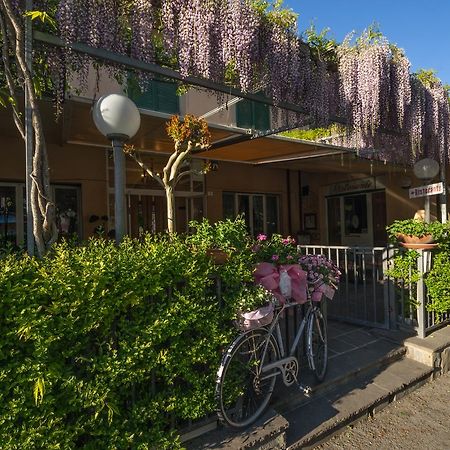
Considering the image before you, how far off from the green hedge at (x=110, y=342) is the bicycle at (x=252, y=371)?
0.11m

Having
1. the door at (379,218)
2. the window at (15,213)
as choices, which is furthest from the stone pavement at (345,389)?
the door at (379,218)

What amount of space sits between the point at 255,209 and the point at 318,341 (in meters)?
8.06

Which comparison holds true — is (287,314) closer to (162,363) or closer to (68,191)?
(162,363)

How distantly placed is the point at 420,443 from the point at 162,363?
2235mm

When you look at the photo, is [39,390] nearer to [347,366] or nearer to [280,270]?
[280,270]

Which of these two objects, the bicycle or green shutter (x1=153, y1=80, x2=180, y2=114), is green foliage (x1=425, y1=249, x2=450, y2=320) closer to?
the bicycle

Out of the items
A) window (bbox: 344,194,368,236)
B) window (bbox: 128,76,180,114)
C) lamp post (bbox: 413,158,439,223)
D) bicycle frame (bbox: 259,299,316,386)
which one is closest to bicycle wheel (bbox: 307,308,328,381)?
bicycle frame (bbox: 259,299,316,386)

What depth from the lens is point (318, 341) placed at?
3432mm

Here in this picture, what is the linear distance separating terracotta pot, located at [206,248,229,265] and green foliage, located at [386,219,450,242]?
120 inches

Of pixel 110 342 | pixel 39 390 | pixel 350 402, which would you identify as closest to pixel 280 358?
pixel 350 402

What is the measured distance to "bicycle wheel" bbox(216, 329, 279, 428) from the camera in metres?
2.45

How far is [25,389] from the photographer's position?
1745 millimetres

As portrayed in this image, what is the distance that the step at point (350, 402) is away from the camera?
9.09 feet

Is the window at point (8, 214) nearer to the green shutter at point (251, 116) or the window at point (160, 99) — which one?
the window at point (160, 99)
